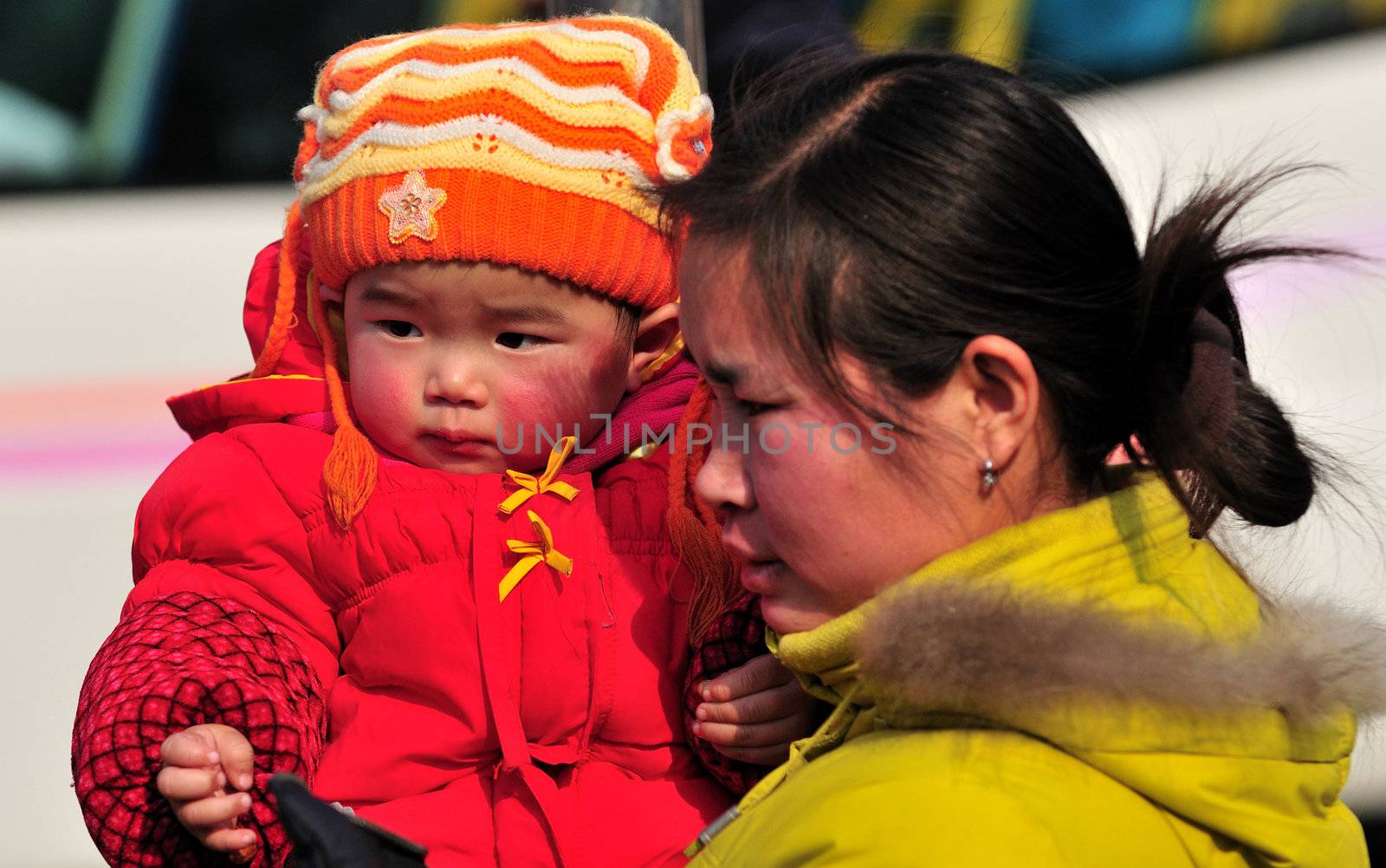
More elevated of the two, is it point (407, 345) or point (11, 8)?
point (11, 8)

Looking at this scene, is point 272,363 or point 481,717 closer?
point 481,717

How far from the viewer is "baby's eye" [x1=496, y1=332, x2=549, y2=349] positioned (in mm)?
1469

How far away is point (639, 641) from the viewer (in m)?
1.46

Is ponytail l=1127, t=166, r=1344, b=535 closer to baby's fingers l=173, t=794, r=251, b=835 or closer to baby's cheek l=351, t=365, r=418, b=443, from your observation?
baby's cheek l=351, t=365, r=418, b=443

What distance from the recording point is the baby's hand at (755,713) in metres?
1.35

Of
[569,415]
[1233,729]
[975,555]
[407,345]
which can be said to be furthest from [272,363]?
[1233,729]

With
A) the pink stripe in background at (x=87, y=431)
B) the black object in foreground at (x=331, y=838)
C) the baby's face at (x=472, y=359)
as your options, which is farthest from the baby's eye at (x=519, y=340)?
the pink stripe in background at (x=87, y=431)

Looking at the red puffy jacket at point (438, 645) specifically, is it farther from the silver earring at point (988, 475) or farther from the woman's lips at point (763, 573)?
the silver earring at point (988, 475)

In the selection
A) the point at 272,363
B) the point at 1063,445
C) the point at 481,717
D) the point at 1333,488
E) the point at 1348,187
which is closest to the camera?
the point at 1063,445

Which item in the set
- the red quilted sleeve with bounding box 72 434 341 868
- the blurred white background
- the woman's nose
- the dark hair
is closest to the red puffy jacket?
the red quilted sleeve with bounding box 72 434 341 868

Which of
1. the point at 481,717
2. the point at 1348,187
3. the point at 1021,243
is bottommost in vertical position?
the point at 481,717

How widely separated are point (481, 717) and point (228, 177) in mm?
1749

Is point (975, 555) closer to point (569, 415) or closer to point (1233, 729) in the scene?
point (1233, 729)

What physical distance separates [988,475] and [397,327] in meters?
0.71
